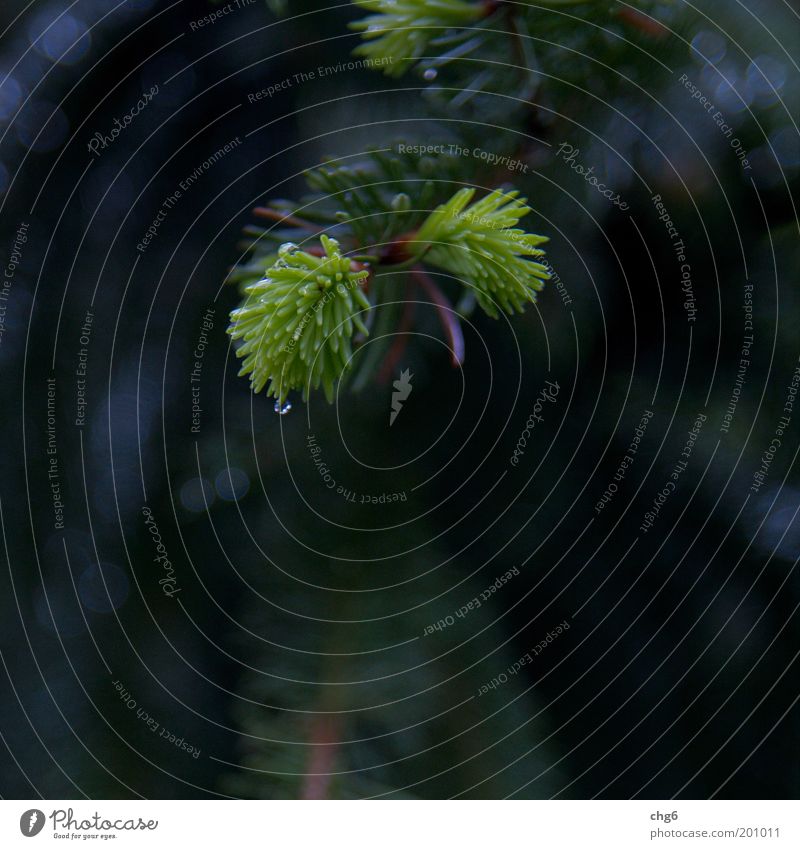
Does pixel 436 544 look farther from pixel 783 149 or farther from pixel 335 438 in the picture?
pixel 783 149

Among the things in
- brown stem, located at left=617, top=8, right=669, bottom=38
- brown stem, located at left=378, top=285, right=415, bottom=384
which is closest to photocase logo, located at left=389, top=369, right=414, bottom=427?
brown stem, located at left=378, top=285, right=415, bottom=384

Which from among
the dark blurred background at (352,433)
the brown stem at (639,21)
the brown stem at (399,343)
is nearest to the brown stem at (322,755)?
the dark blurred background at (352,433)

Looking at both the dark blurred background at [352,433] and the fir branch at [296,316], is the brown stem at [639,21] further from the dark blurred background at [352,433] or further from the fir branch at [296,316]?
the fir branch at [296,316]

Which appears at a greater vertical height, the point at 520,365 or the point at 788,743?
the point at 520,365

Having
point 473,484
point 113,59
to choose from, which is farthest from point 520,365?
point 113,59
